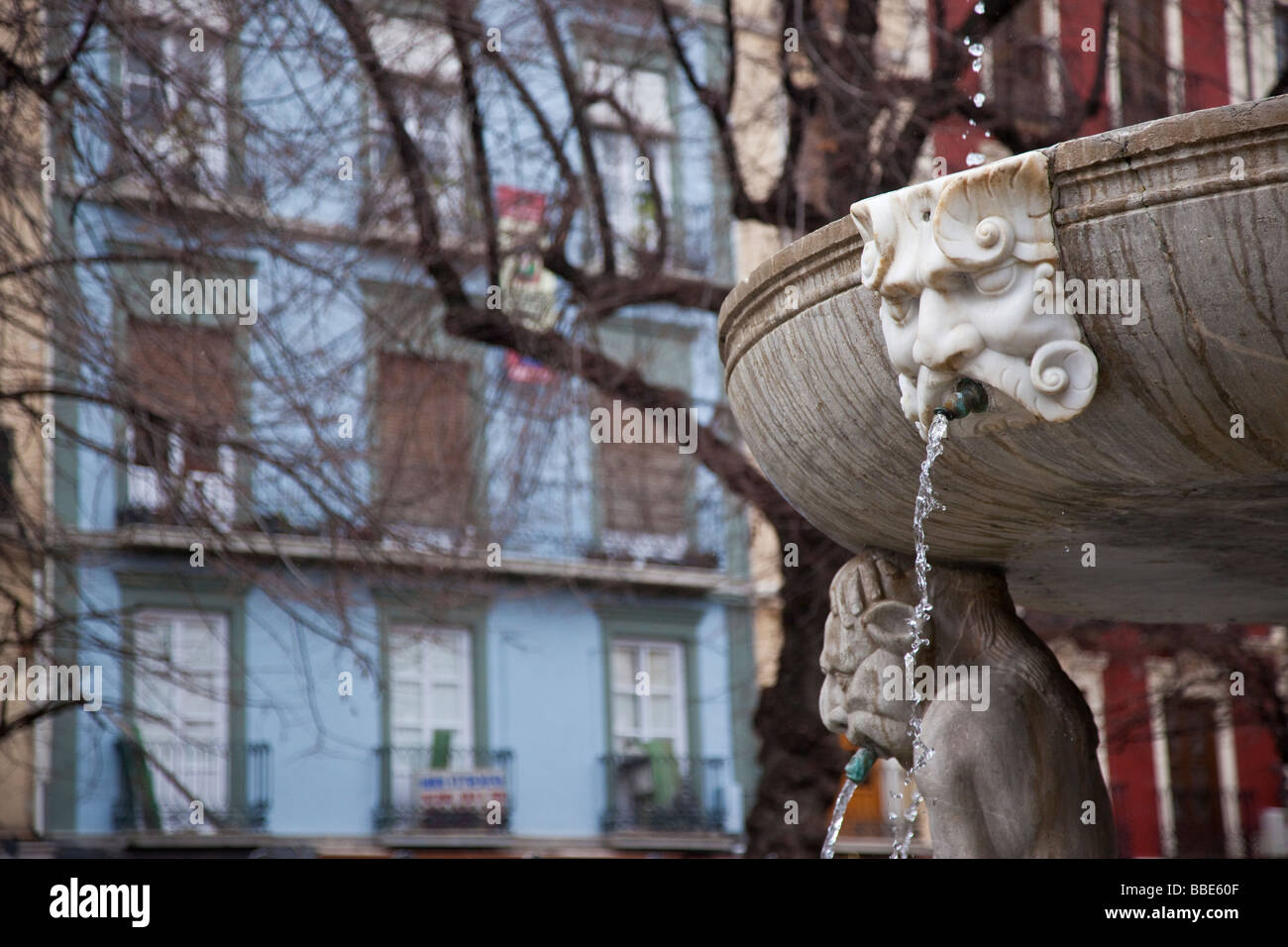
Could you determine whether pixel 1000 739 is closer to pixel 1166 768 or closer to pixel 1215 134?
pixel 1215 134

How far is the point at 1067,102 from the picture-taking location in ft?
34.8

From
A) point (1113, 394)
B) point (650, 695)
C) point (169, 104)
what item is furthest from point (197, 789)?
point (1113, 394)

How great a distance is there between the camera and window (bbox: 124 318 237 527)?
8.30 metres

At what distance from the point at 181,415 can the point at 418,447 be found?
3.07 m

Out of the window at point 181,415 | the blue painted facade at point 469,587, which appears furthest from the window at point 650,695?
the window at point 181,415

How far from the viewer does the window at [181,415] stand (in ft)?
27.2

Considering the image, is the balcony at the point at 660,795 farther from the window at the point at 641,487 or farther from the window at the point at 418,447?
the window at the point at 418,447

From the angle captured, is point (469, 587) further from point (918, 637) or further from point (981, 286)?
point (981, 286)

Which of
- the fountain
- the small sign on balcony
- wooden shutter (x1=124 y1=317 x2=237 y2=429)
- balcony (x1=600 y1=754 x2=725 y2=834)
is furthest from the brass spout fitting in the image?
balcony (x1=600 y1=754 x2=725 y2=834)

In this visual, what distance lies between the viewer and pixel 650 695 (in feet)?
79.2

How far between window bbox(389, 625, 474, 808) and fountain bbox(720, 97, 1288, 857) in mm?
18377

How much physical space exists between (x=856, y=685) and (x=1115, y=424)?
1.12 metres

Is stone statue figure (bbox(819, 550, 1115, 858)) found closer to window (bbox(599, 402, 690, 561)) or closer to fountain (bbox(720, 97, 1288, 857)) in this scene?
fountain (bbox(720, 97, 1288, 857))

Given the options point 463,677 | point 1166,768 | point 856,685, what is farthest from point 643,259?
point 1166,768
